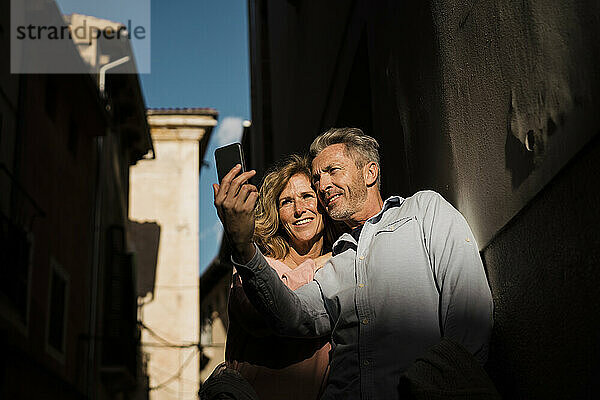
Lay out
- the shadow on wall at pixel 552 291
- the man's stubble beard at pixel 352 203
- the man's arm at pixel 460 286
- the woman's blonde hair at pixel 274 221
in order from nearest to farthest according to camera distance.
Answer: the shadow on wall at pixel 552 291
the man's arm at pixel 460 286
the man's stubble beard at pixel 352 203
the woman's blonde hair at pixel 274 221

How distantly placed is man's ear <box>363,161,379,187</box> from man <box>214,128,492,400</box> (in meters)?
0.19

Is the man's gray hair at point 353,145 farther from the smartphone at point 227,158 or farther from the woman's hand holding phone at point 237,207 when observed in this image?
the woman's hand holding phone at point 237,207

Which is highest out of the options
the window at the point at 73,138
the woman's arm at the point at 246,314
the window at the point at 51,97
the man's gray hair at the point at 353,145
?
the window at the point at 51,97

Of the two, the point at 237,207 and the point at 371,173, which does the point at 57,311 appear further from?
the point at 237,207

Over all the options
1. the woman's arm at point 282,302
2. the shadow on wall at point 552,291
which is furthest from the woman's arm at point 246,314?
the shadow on wall at point 552,291

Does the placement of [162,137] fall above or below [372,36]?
above

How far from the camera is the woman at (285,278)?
10.3 ft

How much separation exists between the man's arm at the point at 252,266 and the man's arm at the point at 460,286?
1.68ft

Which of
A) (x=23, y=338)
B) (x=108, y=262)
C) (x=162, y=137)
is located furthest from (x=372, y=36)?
(x=162, y=137)

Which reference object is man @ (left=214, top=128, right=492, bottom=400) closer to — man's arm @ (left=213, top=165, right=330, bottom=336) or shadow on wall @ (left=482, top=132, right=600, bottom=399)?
man's arm @ (left=213, top=165, right=330, bottom=336)

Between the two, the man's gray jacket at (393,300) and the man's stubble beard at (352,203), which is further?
the man's stubble beard at (352,203)

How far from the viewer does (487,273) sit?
3064 millimetres

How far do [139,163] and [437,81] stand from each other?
24.8 meters

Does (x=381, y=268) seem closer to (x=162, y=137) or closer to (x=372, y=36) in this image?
(x=372, y=36)
